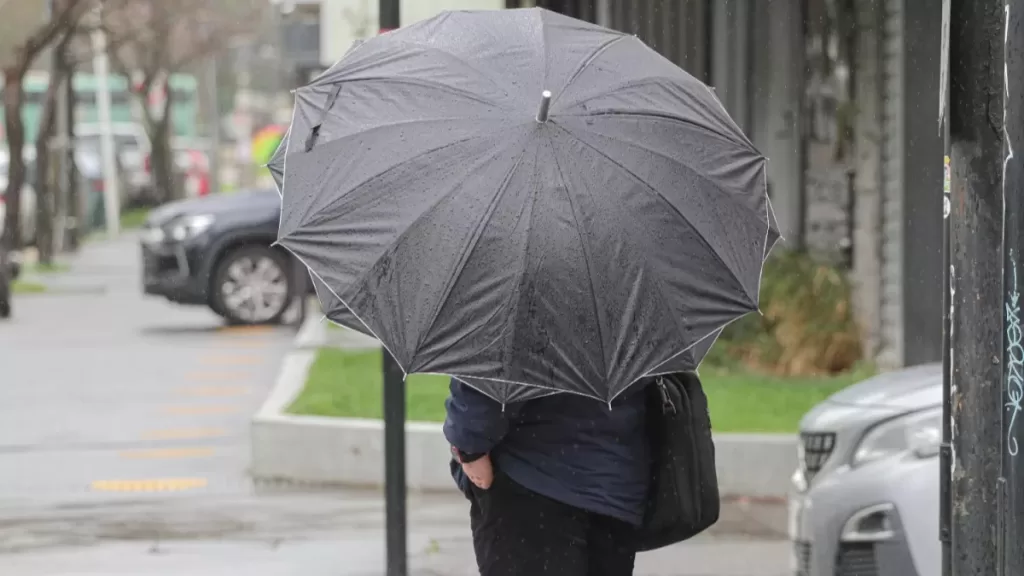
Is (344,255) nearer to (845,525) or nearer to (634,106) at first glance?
(634,106)

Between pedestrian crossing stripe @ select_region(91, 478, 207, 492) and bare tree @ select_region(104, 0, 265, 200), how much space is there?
2372 centimetres

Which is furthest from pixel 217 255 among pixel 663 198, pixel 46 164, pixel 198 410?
pixel 663 198

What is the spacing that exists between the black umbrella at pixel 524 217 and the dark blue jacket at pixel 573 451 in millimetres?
232

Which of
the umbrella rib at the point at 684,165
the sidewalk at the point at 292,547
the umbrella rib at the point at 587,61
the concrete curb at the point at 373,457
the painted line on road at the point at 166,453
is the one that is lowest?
the painted line on road at the point at 166,453

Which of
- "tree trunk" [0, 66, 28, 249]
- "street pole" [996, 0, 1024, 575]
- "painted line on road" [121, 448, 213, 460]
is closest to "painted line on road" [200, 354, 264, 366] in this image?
"painted line on road" [121, 448, 213, 460]

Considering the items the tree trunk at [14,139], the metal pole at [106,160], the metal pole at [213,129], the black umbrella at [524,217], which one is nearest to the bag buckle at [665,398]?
the black umbrella at [524,217]

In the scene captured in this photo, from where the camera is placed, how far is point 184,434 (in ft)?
34.9

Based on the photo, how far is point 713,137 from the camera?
13.1ft

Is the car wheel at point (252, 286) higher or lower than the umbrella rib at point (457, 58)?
lower

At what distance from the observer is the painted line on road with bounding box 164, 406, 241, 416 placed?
1148 cm

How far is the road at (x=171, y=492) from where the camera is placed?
723cm

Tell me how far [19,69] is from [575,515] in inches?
728

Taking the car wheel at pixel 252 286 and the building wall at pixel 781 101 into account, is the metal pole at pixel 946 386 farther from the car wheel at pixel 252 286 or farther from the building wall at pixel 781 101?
the car wheel at pixel 252 286

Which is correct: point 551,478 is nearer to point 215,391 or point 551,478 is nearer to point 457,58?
point 457,58
